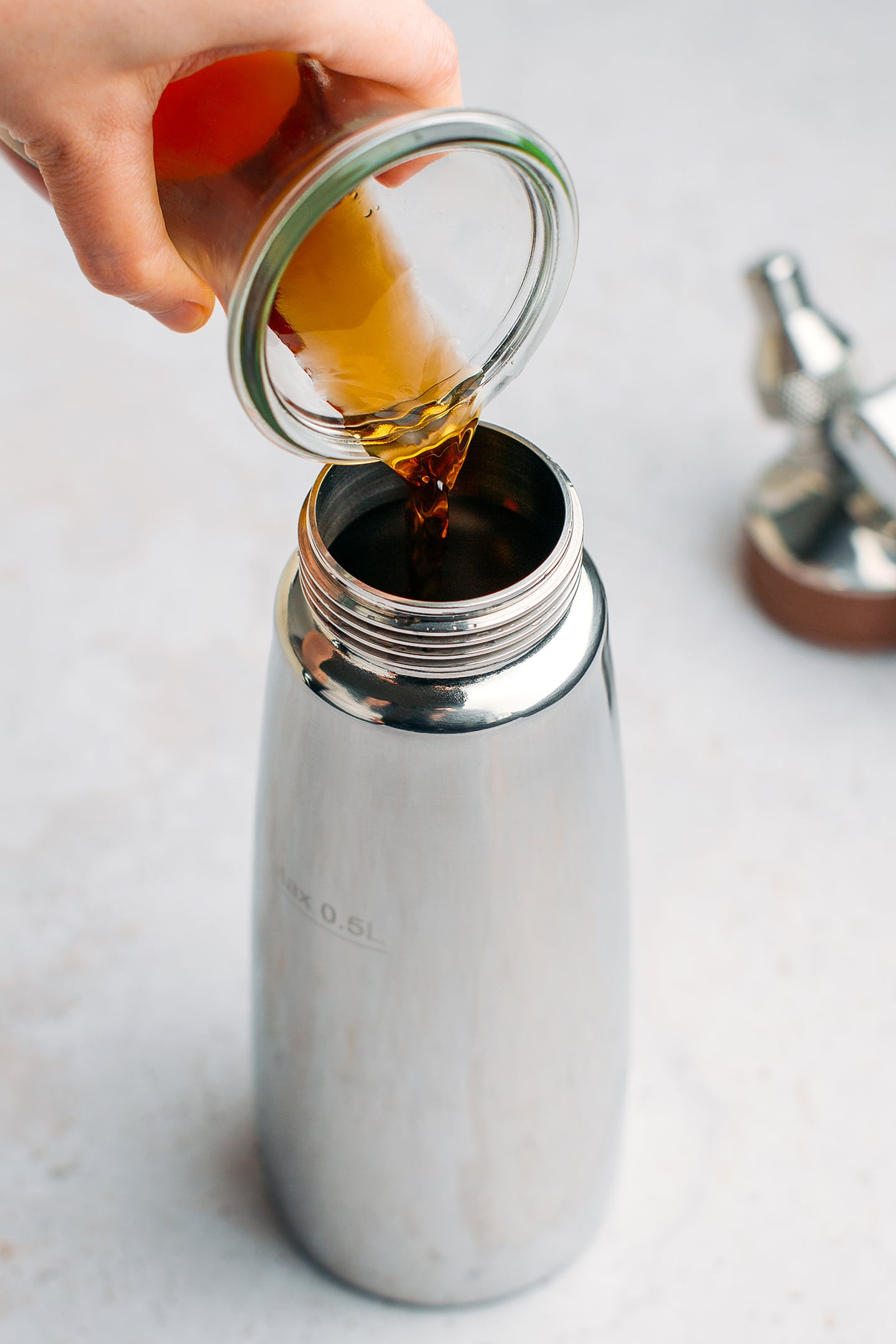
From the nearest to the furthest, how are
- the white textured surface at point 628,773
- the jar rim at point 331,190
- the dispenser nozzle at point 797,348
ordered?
the jar rim at point 331,190
the white textured surface at point 628,773
the dispenser nozzle at point 797,348

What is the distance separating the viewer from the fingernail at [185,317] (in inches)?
18.2

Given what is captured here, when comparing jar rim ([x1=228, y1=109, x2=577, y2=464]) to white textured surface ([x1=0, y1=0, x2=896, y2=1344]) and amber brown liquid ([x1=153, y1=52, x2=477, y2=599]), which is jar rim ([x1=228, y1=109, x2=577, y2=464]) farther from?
white textured surface ([x1=0, y1=0, x2=896, y2=1344])

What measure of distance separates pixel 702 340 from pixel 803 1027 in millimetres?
593

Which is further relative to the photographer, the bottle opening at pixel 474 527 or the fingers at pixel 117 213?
the bottle opening at pixel 474 527

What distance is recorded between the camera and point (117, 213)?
1.34 ft

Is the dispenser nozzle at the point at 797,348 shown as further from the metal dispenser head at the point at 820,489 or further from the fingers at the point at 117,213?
the fingers at the point at 117,213

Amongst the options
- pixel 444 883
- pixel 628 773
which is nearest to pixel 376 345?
pixel 444 883

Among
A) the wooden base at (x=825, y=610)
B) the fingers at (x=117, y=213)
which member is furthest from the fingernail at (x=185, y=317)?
the wooden base at (x=825, y=610)

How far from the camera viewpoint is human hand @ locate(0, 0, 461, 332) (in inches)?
14.6

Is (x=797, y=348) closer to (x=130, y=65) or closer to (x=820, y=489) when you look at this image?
(x=820, y=489)

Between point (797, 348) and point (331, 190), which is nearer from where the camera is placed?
point (331, 190)

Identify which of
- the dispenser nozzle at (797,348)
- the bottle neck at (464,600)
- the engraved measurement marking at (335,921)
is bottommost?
the engraved measurement marking at (335,921)

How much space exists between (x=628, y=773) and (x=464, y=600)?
1.49 feet

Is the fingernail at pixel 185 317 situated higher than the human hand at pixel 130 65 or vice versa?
the human hand at pixel 130 65
